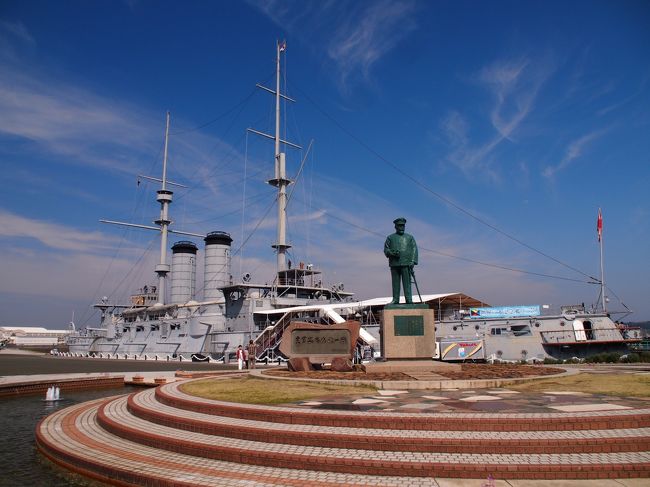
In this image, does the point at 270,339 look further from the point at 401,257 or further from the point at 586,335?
the point at 401,257

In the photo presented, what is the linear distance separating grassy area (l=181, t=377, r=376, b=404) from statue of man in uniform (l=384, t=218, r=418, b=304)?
5.35m

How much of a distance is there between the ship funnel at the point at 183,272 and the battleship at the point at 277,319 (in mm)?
148

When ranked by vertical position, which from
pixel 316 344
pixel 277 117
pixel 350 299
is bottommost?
pixel 316 344

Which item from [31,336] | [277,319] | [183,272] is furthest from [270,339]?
[31,336]

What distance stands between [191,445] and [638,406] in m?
8.70

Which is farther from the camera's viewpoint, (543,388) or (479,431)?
(543,388)

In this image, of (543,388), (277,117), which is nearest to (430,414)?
(543,388)

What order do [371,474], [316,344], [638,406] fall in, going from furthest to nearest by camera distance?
[316,344], [638,406], [371,474]

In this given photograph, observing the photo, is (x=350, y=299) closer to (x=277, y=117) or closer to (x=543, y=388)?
(x=277, y=117)

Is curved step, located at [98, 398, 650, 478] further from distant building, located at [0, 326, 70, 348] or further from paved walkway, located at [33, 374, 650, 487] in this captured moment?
distant building, located at [0, 326, 70, 348]

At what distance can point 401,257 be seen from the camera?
57.7ft

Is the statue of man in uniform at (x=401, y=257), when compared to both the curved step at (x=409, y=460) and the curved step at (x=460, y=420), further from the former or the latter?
the curved step at (x=409, y=460)

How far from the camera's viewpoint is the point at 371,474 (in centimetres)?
674

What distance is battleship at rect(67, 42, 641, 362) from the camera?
33.8 m
